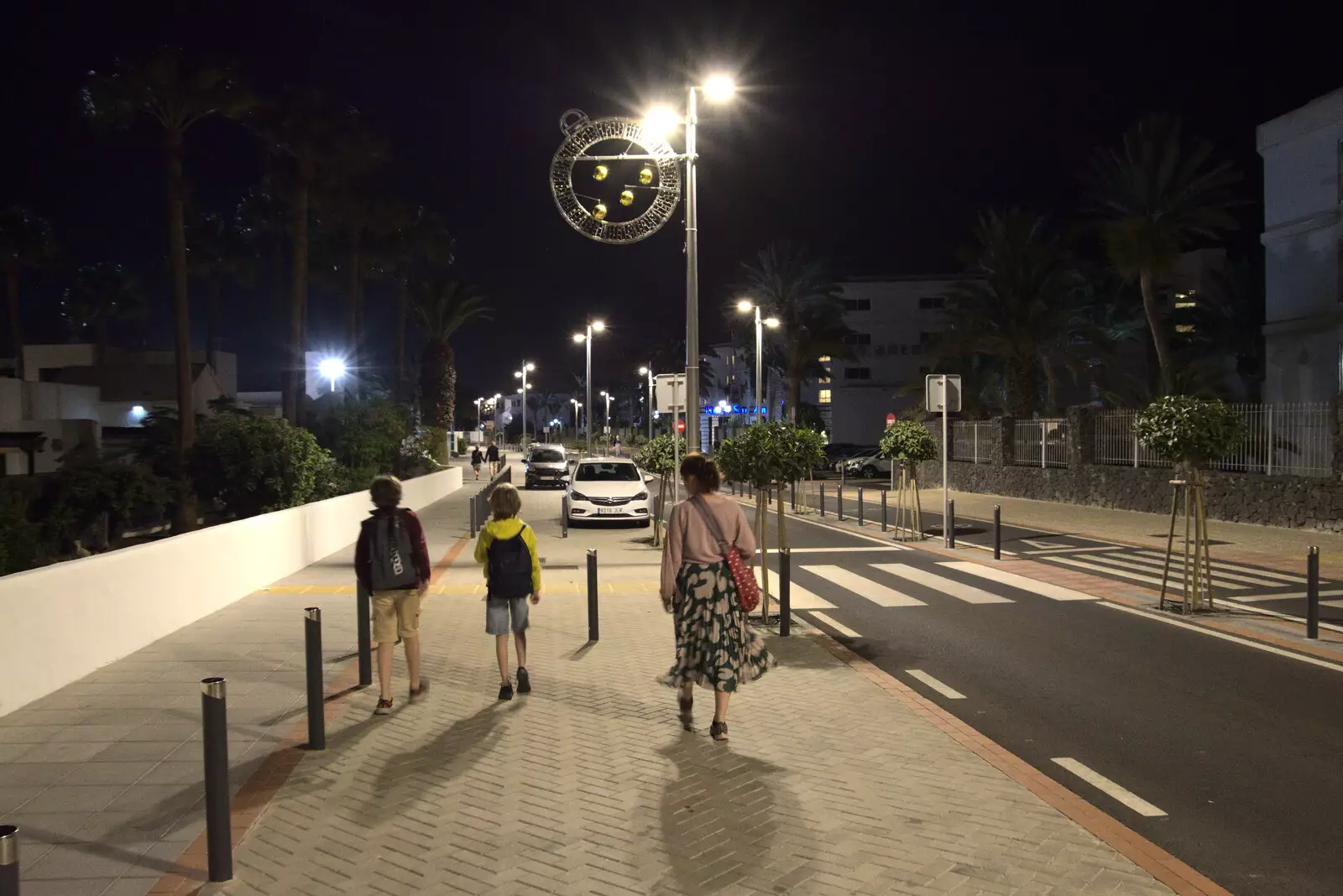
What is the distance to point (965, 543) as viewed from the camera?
20.1 metres

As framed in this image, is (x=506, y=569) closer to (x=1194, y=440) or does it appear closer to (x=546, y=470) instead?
(x=1194, y=440)

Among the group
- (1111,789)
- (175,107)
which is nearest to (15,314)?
(175,107)

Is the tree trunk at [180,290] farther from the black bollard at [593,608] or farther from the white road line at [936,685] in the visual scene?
the white road line at [936,685]

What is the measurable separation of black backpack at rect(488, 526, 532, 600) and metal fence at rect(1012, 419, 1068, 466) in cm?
2537

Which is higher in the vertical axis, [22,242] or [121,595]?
[22,242]

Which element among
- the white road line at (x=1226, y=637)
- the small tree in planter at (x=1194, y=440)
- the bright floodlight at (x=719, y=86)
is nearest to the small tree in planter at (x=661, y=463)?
the bright floodlight at (x=719, y=86)

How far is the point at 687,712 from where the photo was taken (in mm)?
7242

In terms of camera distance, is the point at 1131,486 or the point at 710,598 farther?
the point at 1131,486

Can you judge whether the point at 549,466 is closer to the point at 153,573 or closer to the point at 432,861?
the point at 153,573

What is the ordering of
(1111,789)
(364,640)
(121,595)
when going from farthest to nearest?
(121,595) < (364,640) < (1111,789)

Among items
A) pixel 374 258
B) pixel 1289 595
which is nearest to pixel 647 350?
pixel 374 258

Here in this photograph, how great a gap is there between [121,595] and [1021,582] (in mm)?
10817

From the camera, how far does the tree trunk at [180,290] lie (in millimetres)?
25016

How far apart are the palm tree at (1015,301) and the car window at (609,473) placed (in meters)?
19.4
